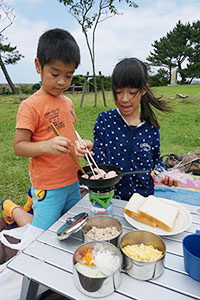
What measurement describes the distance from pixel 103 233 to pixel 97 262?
19 cm

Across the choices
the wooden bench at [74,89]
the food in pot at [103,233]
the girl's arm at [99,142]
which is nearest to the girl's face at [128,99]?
the girl's arm at [99,142]

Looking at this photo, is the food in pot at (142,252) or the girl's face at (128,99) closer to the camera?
the food in pot at (142,252)

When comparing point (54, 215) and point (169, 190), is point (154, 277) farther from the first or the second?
point (169, 190)

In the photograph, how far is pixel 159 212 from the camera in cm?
125

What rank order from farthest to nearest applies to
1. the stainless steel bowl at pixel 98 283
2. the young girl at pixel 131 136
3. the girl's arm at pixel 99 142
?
the girl's arm at pixel 99 142 → the young girl at pixel 131 136 → the stainless steel bowl at pixel 98 283

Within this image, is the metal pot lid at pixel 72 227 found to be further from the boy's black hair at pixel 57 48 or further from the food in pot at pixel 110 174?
the boy's black hair at pixel 57 48

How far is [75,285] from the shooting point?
908mm

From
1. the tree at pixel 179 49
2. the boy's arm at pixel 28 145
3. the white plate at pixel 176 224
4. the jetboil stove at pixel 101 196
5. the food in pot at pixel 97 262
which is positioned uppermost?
the tree at pixel 179 49

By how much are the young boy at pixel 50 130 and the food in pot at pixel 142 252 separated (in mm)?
580

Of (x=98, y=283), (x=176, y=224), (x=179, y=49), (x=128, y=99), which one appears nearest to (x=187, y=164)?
(x=128, y=99)

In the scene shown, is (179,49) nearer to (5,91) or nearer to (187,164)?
(5,91)

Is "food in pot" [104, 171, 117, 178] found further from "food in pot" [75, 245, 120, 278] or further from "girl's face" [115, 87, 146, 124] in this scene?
"girl's face" [115, 87, 146, 124]

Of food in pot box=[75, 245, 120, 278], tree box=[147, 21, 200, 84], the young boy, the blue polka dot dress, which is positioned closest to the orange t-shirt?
the young boy

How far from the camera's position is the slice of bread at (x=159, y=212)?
1.19m
